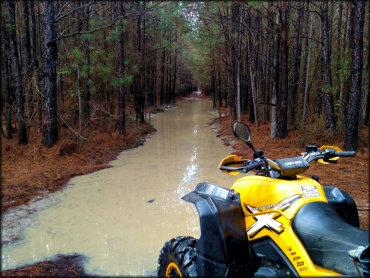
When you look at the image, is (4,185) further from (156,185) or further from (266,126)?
(266,126)

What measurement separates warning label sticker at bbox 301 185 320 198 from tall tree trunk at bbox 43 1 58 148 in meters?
9.08

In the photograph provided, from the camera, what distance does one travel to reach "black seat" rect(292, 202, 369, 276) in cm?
164

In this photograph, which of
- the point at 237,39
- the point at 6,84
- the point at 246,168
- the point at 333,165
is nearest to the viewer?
the point at 246,168

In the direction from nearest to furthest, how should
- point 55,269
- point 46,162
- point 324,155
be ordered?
1. point 324,155
2. point 55,269
3. point 46,162

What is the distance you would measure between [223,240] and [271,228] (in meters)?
0.33

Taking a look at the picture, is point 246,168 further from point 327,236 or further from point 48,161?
point 48,161

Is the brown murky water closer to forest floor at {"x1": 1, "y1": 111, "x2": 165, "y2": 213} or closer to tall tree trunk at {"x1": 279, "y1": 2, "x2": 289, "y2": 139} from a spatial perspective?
forest floor at {"x1": 1, "y1": 111, "x2": 165, "y2": 213}

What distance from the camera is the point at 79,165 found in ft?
28.6

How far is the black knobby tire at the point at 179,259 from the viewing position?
2219 millimetres

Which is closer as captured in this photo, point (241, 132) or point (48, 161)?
point (241, 132)

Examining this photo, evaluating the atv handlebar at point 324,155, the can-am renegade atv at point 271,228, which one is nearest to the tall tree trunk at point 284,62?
the atv handlebar at point 324,155

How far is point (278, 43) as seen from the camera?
11.5 meters

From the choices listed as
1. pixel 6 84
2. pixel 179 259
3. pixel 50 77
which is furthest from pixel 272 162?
pixel 6 84

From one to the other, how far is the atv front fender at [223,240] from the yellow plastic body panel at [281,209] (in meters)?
0.10
